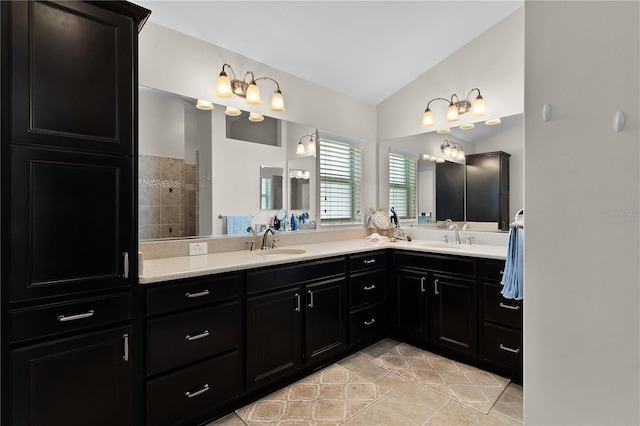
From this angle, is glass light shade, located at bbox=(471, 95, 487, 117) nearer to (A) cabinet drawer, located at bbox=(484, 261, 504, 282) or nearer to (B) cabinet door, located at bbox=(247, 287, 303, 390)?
(A) cabinet drawer, located at bbox=(484, 261, 504, 282)

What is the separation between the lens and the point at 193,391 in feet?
5.90

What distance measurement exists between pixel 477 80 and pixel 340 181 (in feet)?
5.54

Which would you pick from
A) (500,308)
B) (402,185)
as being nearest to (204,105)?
(402,185)

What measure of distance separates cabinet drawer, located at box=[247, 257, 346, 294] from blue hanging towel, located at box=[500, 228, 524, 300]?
122cm

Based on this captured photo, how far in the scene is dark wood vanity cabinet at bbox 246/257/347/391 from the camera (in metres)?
2.09

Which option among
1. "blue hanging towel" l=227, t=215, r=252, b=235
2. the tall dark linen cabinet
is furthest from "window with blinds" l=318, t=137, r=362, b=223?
the tall dark linen cabinet

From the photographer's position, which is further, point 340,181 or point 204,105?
point 340,181

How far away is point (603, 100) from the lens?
0.86m

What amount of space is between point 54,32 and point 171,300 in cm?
137

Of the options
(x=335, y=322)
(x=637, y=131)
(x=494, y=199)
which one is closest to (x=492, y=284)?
(x=494, y=199)

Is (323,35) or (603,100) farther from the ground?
(323,35)

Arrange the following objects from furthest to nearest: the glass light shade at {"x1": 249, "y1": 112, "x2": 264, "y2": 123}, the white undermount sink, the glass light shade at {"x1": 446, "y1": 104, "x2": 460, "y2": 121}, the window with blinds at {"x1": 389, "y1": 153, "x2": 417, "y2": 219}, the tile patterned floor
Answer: the window with blinds at {"x1": 389, "y1": 153, "x2": 417, "y2": 219}
the glass light shade at {"x1": 446, "y1": 104, "x2": 460, "y2": 121}
the glass light shade at {"x1": 249, "y1": 112, "x2": 264, "y2": 123}
the white undermount sink
the tile patterned floor

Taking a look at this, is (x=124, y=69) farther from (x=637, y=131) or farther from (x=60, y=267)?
(x=637, y=131)

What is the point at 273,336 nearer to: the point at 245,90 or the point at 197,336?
the point at 197,336
